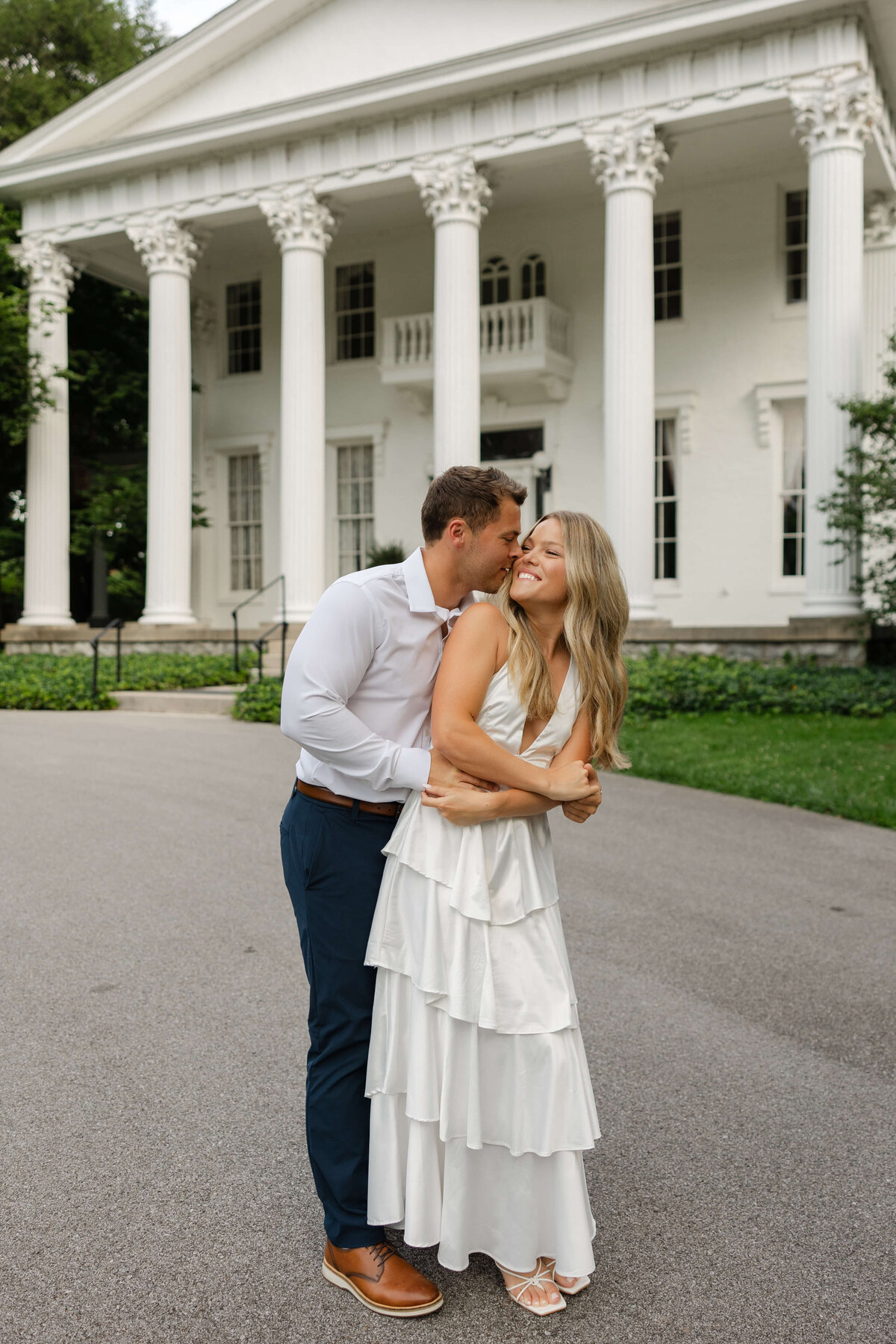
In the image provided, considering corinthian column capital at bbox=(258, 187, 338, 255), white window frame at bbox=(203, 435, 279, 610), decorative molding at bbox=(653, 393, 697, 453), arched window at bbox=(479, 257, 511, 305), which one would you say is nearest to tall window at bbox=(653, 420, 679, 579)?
decorative molding at bbox=(653, 393, 697, 453)

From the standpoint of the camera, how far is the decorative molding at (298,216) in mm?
19312

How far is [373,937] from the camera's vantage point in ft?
9.32

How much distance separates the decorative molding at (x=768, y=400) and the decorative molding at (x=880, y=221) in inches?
98.9

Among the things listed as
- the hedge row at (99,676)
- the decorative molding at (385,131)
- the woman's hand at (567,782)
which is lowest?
the hedge row at (99,676)

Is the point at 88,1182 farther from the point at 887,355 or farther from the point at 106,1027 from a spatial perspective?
the point at 887,355

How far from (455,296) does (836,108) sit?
19.7 feet

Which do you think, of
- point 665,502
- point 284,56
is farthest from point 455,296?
point 284,56

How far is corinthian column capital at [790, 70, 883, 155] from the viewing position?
15.2 metres

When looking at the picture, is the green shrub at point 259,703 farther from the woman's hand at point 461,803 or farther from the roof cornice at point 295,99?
the woman's hand at point 461,803

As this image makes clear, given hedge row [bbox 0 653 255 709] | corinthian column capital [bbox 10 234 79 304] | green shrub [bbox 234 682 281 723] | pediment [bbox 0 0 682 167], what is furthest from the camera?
corinthian column capital [bbox 10 234 79 304]

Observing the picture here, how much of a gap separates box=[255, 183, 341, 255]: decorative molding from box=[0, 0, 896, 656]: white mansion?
51 mm

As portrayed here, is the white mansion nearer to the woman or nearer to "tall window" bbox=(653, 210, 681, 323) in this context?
"tall window" bbox=(653, 210, 681, 323)

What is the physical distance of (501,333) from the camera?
21094 millimetres

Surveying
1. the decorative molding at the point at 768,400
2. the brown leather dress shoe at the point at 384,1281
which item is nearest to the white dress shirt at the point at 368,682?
the brown leather dress shoe at the point at 384,1281
